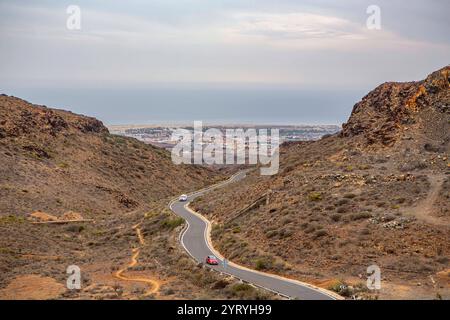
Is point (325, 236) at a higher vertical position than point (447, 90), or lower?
lower

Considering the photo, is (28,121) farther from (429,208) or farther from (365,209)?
(429,208)

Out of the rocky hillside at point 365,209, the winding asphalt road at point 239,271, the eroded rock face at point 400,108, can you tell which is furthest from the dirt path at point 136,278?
the eroded rock face at point 400,108

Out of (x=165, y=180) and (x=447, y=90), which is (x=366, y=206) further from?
(x=165, y=180)

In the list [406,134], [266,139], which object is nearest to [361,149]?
[406,134]

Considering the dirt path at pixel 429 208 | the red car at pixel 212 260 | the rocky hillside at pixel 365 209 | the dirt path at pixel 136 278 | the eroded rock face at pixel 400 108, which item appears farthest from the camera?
the eroded rock face at pixel 400 108

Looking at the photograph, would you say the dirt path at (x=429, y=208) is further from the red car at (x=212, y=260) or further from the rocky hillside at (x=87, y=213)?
the rocky hillside at (x=87, y=213)

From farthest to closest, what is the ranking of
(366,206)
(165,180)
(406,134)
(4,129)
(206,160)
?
(206,160)
(165,180)
(4,129)
(406,134)
(366,206)

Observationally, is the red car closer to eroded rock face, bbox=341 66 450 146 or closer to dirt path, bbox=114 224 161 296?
dirt path, bbox=114 224 161 296
